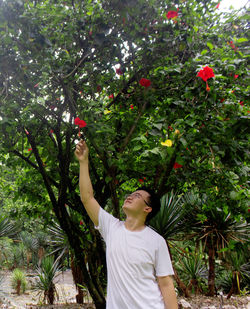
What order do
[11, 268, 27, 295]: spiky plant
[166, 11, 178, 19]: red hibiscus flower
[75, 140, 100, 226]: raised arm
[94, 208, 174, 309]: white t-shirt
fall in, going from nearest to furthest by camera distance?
[94, 208, 174, 309]: white t-shirt
[75, 140, 100, 226]: raised arm
[166, 11, 178, 19]: red hibiscus flower
[11, 268, 27, 295]: spiky plant

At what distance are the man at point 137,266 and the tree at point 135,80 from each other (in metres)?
0.47

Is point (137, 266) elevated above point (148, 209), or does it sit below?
below

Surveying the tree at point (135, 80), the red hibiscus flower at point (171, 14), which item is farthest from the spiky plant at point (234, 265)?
the red hibiscus flower at point (171, 14)

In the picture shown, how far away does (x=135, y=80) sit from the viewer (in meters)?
2.95

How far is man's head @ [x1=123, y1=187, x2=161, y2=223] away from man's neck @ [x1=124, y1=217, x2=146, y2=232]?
4cm

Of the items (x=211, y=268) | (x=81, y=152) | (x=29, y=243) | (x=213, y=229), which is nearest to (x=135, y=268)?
(x=81, y=152)

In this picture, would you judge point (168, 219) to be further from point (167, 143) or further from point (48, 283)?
point (167, 143)

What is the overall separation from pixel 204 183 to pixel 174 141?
1063mm

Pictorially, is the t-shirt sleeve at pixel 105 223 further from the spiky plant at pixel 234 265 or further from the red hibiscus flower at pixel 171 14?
the spiky plant at pixel 234 265

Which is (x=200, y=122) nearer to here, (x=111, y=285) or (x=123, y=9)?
(x=123, y=9)

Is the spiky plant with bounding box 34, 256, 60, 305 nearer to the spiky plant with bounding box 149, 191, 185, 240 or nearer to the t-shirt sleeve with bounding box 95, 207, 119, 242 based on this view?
the spiky plant with bounding box 149, 191, 185, 240

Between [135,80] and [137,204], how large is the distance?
1540 mm

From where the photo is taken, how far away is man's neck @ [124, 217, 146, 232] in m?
1.80

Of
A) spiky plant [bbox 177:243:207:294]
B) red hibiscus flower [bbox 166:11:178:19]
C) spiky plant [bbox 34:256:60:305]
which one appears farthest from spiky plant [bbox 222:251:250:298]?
red hibiscus flower [bbox 166:11:178:19]
